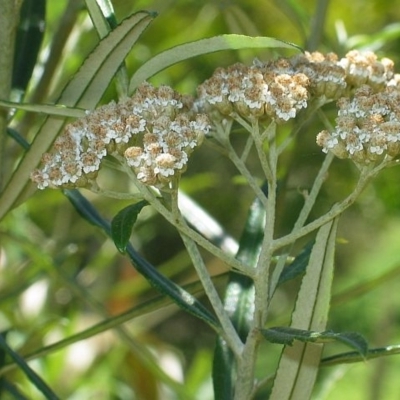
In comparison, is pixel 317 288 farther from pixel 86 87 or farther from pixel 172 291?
pixel 86 87

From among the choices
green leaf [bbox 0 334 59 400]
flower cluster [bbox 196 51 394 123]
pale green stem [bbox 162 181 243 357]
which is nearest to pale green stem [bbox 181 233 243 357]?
pale green stem [bbox 162 181 243 357]

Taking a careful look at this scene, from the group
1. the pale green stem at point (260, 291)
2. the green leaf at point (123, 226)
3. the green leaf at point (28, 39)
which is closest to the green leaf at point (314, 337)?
the pale green stem at point (260, 291)

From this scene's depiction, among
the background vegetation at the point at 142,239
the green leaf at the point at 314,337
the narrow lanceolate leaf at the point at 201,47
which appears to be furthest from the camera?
the background vegetation at the point at 142,239

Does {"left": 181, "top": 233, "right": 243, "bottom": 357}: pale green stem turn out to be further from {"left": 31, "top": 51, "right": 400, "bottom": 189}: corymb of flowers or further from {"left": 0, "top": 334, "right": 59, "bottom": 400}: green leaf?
{"left": 0, "top": 334, "right": 59, "bottom": 400}: green leaf

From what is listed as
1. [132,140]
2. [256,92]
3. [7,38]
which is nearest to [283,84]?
[256,92]

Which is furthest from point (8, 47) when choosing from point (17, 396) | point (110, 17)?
point (17, 396)

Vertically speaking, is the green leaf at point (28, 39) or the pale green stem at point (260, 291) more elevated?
the green leaf at point (28, 39)

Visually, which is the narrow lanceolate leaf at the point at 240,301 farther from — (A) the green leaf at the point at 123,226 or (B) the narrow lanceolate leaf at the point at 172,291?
(A) the green leaf at the point at 123,226
